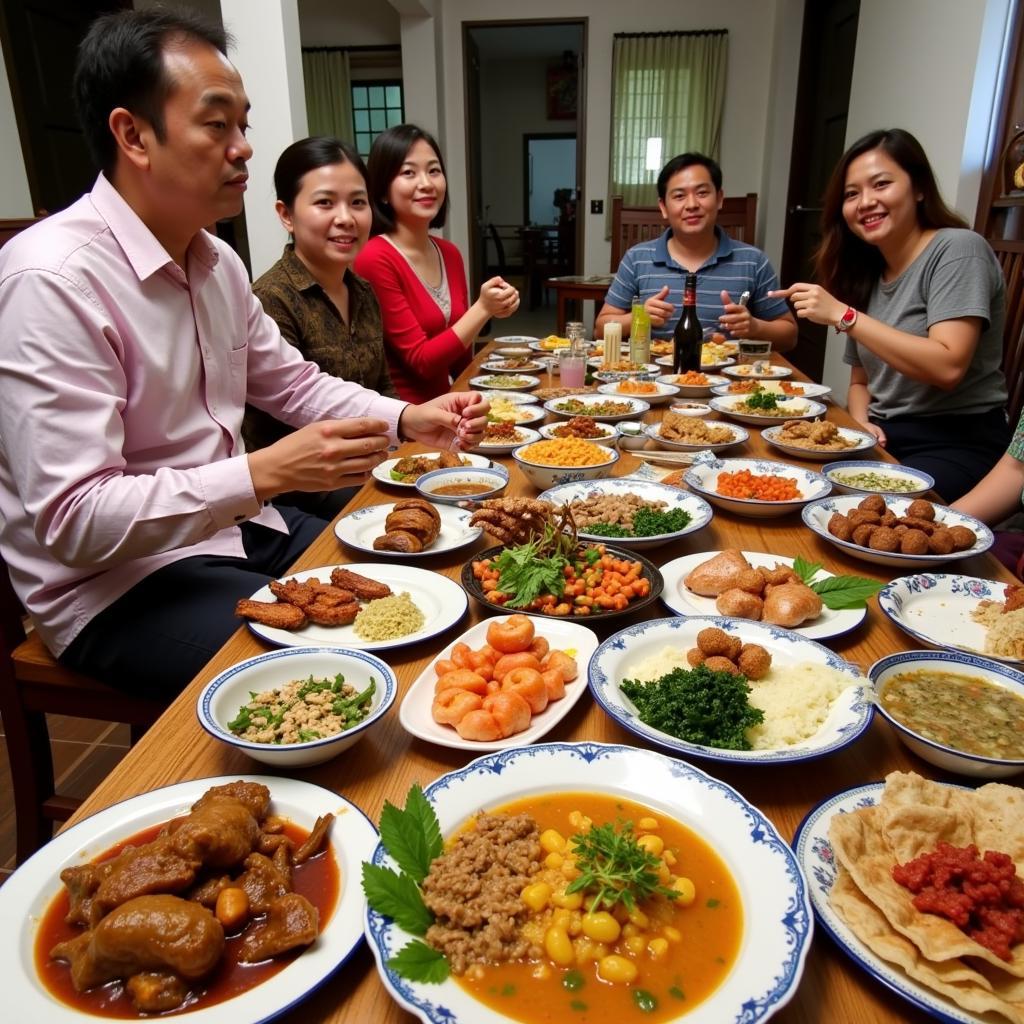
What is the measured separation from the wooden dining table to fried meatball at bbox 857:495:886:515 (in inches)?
4.9

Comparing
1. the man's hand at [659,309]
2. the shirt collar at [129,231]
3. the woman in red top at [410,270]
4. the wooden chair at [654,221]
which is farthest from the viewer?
the wooden chair at [654,221]

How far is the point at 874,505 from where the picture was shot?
172 cm

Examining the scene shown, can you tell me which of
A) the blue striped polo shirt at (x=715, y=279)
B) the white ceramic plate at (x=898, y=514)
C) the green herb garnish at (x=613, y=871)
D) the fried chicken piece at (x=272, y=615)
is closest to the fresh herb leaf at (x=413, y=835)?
the green herb garnish at (x=613, y=871)

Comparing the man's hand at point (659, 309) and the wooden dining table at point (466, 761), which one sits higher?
the man's hand at point (659, 309)

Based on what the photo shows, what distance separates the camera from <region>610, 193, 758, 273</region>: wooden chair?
5.78 meters

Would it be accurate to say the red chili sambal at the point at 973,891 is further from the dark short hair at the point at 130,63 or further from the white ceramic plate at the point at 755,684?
the dark short hair at the point at 130,63

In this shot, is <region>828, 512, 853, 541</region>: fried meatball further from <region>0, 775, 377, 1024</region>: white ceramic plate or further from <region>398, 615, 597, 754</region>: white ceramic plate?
<region>0, 775, 377, 1024</region>: white ceramic plate

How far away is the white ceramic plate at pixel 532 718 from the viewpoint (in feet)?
3.35

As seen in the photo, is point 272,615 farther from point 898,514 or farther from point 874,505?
point 898,514

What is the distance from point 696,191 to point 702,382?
1551 mm

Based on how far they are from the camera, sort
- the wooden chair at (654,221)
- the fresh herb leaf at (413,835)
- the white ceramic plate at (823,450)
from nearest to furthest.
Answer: the fresh herb leaf at (413,835) → the white ceramic plate at (823,450) → the wooden chair at (654,221)

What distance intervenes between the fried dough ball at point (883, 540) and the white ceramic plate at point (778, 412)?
1.14 m

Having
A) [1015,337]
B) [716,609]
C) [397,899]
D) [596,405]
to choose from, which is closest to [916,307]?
[1015,337]

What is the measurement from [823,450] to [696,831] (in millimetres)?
1659
